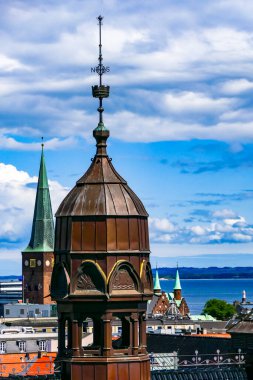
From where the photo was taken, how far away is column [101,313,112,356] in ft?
40.9

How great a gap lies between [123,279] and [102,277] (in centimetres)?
25

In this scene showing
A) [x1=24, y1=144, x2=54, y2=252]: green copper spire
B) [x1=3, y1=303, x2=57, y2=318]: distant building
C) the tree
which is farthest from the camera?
[x1=24, y1=144, x2=54, y2=252]: green copper spire

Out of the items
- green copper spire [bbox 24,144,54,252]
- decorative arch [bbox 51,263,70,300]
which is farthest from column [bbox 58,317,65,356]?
green copper spire [bbox 24,144,54,252]

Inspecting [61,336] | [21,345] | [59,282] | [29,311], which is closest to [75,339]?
[61,336]

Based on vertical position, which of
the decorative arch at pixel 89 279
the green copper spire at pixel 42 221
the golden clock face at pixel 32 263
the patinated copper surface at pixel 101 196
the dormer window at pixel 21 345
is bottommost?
the decorative arch at pixel 89 279

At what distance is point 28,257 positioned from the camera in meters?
177

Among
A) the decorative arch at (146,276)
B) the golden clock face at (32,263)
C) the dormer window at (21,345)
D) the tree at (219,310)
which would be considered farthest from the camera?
the golden clock face at (32,263)

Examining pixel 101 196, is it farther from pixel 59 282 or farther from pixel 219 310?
pixel 219 310

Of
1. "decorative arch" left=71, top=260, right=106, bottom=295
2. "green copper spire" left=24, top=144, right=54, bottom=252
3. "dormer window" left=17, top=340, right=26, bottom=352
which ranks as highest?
"green copper spire" left=24, top=144, right=54, bottom=252

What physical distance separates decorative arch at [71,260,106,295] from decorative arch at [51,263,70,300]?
4.2 inches

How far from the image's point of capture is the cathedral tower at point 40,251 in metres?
174

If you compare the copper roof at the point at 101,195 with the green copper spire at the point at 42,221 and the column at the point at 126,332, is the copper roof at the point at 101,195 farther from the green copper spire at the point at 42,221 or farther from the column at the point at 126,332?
the green copper spire at the point at 42,221

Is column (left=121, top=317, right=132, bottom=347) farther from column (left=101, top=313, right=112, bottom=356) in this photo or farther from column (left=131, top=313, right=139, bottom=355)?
column (left=101, top=313, right=112, bottom=356)

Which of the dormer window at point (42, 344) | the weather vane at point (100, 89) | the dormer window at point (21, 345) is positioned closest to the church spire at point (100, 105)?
the weather vane at point (100, 89)
